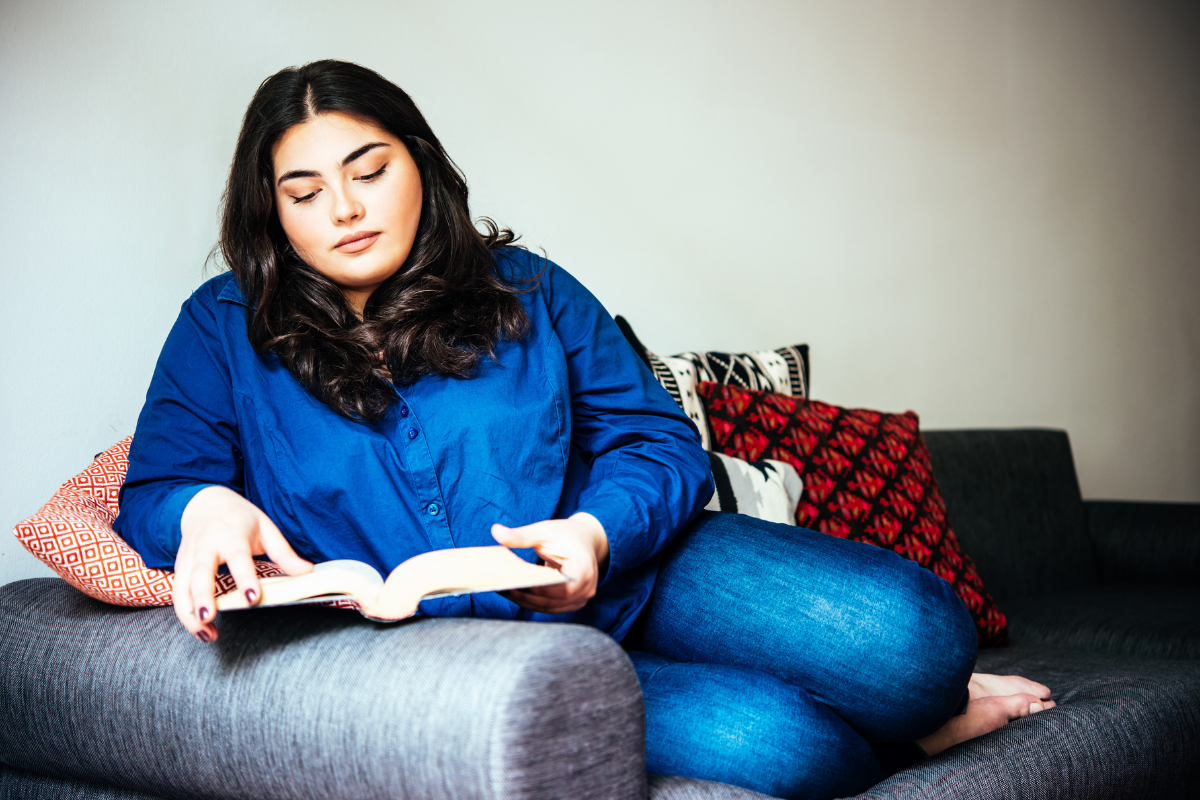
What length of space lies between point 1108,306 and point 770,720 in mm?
2954

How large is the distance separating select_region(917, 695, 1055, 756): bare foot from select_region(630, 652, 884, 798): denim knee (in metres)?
0.16

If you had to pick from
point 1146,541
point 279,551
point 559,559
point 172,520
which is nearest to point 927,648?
point 559,559

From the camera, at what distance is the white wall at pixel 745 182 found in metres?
1.22

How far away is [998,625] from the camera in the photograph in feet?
5.32

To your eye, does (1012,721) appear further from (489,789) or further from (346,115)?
(346,115)

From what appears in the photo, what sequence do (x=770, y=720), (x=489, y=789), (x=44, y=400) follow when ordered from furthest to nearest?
(x=44, y=400) → (x=770, y=720) → (x=489, y=789)

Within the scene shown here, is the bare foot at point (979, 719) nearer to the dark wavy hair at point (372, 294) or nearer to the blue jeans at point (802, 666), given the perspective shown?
the blue jeans at point (802, 666)

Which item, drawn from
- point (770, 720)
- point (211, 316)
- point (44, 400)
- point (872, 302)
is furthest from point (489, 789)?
point (872, 302)

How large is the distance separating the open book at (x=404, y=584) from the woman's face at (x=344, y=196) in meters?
0.42

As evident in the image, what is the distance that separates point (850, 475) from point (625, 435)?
707 mm

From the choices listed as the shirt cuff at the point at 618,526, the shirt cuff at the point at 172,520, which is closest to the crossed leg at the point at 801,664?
the shirt cuff at the point at 618,526

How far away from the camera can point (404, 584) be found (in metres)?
0.68

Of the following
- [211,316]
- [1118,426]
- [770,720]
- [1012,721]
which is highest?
[211,316]

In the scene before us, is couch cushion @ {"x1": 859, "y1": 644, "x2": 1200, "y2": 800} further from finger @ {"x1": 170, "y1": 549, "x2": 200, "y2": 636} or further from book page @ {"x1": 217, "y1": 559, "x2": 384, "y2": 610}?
finger @ {"x1": 170, "y1": 549, "x2": 200, "y2": 636}
